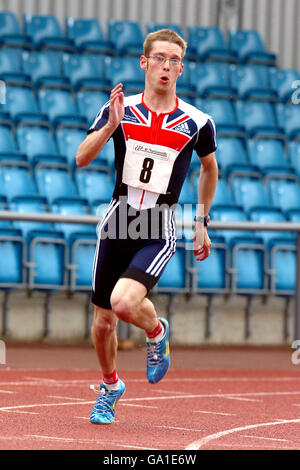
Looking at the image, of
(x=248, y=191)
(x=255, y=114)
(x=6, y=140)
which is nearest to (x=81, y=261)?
(x=6, y=140)

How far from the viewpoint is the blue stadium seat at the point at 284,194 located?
14641mm

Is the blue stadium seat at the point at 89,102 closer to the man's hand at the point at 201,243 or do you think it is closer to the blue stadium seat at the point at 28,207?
the blue stadium seat at the point at 28,207

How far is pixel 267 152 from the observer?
1561 centimetres

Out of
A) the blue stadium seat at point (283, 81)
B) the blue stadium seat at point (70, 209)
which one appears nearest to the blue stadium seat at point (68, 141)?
the blue stadium seat at point (70, 209)

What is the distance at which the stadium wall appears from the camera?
Answer: 61.6ft

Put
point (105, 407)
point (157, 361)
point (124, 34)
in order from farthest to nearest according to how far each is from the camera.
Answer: point (124, 34) → point (105, 407) → point (157, 361)

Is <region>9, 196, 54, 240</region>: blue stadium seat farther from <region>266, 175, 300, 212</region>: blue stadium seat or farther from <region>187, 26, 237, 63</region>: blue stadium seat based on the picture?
<region>187, 26, 237, 63</region>: blue stadium seat

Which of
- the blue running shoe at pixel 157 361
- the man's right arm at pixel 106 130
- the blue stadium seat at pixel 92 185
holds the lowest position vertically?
the blue running shoe at pixel 157 361

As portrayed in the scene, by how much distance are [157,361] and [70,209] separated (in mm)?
6278

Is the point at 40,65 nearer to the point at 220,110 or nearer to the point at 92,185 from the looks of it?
the point at 220,110

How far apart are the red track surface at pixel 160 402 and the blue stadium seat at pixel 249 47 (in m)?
7.29

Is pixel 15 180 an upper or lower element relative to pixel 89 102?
lower

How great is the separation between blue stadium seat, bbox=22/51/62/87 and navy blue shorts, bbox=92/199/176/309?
9.86m

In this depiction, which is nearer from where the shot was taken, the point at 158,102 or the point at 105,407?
the point at 158,102
